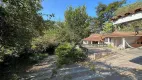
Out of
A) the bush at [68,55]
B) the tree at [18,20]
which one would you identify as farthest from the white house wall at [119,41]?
the tree at [18,20]

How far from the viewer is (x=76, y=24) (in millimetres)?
21953

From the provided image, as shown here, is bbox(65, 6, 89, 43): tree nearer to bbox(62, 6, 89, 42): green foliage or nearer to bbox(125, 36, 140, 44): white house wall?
bbox(62, 6, 89, 42): green foliage

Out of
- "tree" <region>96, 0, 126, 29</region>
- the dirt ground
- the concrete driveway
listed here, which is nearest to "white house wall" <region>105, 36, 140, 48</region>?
the concrete driveway

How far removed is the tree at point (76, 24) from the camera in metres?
21.9

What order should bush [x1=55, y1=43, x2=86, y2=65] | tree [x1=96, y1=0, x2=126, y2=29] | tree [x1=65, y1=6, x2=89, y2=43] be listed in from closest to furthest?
bush [x1=55, y1=43, x2=86, y2=65]
tree [x1=65, y1=6, x2=89, y2=43]
tree [x1=96, y1=0, x2=126, y2=29]

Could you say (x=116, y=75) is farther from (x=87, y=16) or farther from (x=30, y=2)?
(x=87, y=16)

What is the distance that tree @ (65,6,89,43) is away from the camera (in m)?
21.9

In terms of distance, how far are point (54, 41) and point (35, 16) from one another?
1637 centimetres

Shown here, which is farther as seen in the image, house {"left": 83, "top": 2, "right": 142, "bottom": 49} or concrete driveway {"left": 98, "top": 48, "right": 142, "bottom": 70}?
concrete driveway {"left": 98, "top": 48, "right": 142, "bottom": 70}

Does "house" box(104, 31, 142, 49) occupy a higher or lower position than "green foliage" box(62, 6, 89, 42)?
lower

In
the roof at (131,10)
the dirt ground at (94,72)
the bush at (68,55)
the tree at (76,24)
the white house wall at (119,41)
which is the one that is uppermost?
the tree at (76,24)

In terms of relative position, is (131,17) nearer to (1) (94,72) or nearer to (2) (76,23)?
(1) (94,72)

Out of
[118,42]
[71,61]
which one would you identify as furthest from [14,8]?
[118,42]

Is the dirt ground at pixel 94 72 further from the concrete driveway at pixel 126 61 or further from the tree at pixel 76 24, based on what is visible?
the tree at pixel 76 24
